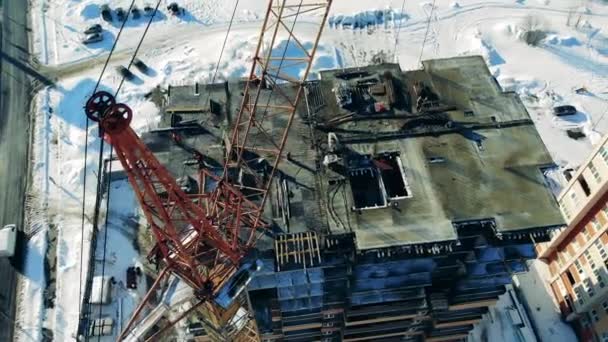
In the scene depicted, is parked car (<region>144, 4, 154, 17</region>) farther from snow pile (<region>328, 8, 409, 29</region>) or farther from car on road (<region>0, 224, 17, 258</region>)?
car on road (<region>0, 224, 17, 258</region>)

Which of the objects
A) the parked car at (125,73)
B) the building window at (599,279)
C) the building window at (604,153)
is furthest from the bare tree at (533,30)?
the parked car at (125,73)

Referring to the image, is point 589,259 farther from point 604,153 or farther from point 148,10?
point 148,10

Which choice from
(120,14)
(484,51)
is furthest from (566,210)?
(120,14)

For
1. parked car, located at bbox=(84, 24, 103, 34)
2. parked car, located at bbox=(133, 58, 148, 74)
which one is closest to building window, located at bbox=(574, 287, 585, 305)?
parked car, located at bbox=(133, 58, 148, 74)

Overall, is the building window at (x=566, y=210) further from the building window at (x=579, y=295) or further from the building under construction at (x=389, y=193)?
the building under construction at (x=389, y=193)

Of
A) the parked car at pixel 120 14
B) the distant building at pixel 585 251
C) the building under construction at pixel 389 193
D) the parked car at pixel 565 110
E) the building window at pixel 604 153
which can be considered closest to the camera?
the building under construction at pixel 389 193
